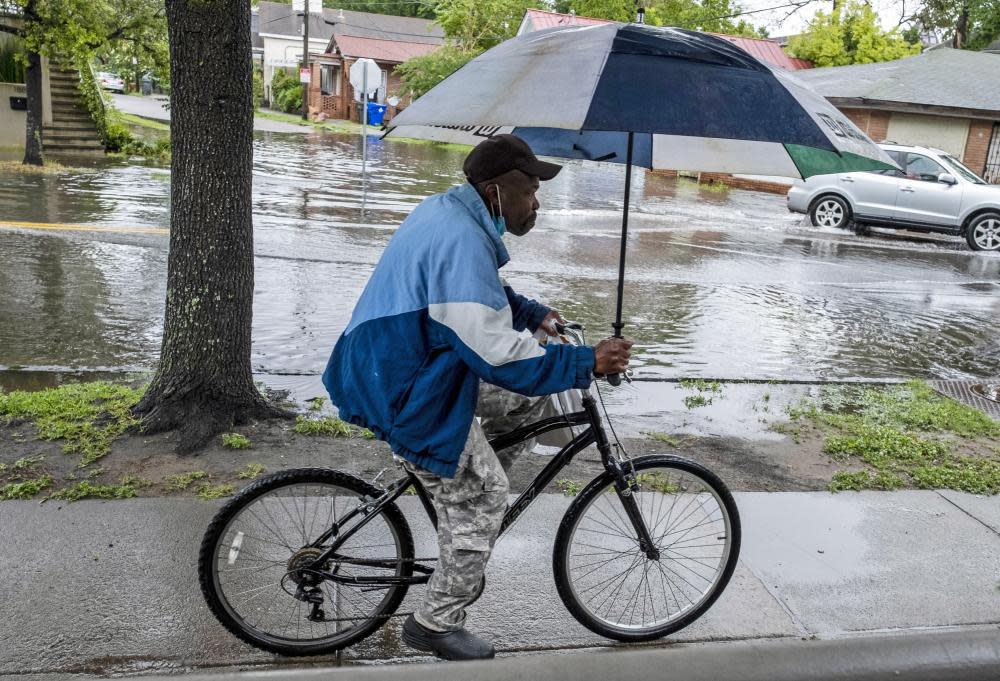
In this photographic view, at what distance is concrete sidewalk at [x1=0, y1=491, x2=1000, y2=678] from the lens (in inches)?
130

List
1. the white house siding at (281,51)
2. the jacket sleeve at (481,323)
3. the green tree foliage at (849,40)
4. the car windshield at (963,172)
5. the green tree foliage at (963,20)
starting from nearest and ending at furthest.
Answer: the jacket sleeve at (481,323) < the car windshield at (963,172) < the green tree foliage at (849,40) < the green tree foliage at (963,20) < the white house siding at (281,51)

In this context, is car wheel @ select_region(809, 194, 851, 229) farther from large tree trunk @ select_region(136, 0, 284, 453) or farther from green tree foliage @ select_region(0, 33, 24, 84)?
green tree foliage @ select_region(0, 33, 24, 84)

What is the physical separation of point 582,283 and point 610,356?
25.4 feet

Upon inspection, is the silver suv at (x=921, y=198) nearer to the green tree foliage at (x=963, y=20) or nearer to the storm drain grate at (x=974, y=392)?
the storm drain grate at (x=974, y=392)

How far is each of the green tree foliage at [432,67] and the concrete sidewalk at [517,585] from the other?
36037 mm

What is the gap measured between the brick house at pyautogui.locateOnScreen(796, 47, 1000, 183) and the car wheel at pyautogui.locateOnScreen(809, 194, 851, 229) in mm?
7530

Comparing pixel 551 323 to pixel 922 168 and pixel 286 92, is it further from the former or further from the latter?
pixel 286 92

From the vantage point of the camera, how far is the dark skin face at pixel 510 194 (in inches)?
117

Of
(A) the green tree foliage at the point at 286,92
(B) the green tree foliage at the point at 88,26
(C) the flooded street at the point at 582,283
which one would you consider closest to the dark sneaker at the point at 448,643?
(C) the flooded street at the point at 582,283

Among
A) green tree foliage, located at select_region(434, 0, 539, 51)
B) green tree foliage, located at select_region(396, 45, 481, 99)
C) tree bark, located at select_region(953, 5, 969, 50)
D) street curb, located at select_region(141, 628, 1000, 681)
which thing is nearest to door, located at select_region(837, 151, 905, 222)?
street curb, located at select_region(141, 628, 1000, 681)

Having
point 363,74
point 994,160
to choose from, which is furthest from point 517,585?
point 994,160

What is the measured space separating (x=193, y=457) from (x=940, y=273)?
1158 centimetres

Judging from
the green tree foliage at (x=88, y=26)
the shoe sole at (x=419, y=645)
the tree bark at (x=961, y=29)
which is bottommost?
the shoe sole at (x=419, y=645)

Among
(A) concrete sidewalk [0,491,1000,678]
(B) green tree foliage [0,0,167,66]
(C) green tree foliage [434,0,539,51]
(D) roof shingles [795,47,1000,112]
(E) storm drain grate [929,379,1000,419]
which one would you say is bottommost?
(A) concrete sidewalk [0,491,1000,678]
